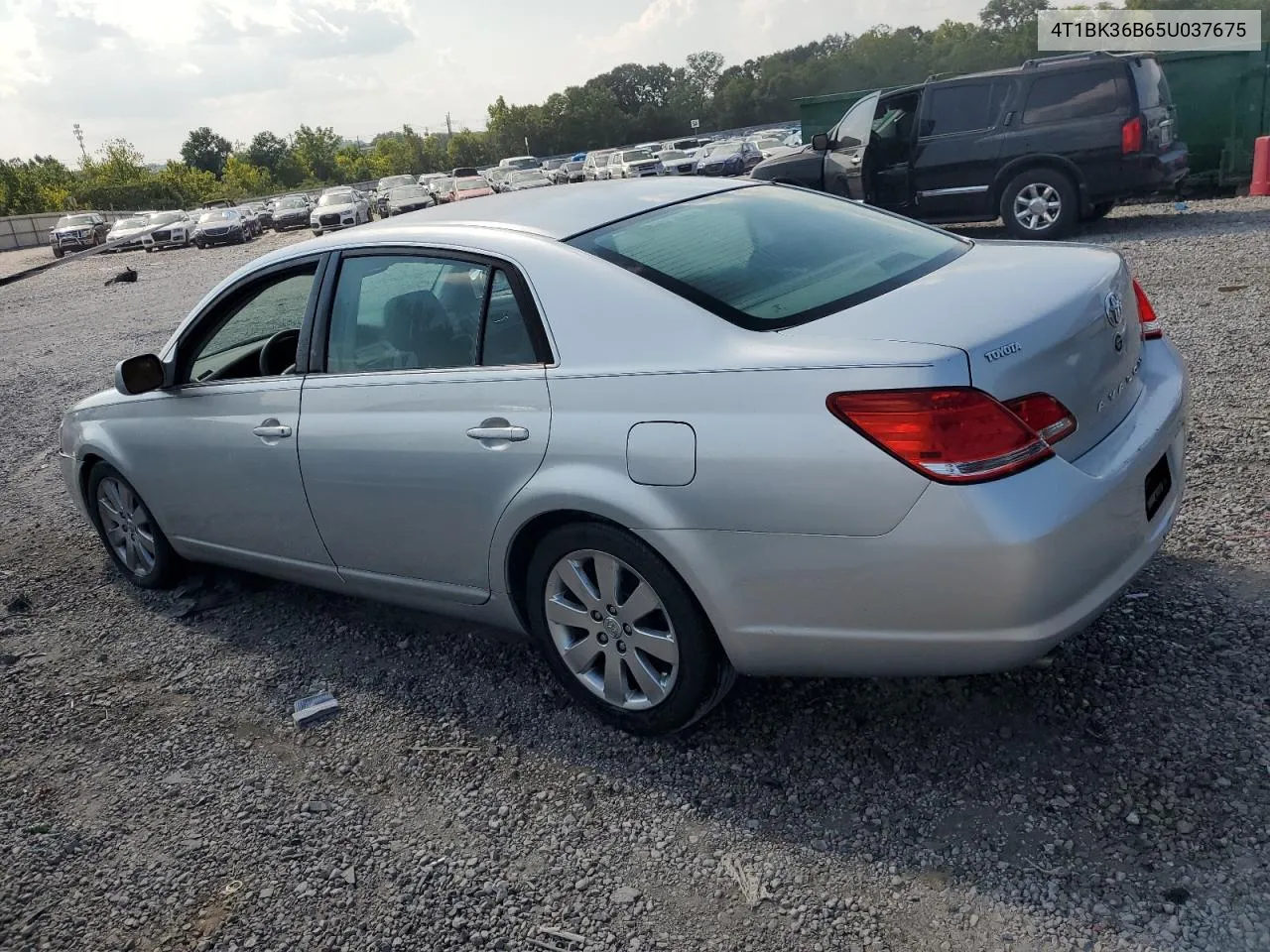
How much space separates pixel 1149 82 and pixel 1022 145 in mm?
1383

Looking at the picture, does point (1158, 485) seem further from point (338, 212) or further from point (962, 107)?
point (338, 212)

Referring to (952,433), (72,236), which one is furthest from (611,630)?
(72,236)

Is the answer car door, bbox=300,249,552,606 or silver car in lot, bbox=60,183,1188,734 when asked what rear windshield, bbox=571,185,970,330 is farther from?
car door, bbox=300,249,552,606

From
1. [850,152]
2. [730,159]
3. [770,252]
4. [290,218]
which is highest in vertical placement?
[770,252]

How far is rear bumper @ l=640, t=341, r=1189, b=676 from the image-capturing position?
247 cm

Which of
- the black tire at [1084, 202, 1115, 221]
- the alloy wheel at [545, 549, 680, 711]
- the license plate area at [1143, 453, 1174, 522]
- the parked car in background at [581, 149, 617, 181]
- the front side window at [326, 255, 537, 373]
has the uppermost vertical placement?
the front side window at [326, 255, 537, 373]

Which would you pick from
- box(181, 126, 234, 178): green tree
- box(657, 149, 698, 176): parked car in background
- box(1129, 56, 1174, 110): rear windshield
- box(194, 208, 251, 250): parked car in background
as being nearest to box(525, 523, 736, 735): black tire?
box(1129, 56, 1174, 110): rear windshield

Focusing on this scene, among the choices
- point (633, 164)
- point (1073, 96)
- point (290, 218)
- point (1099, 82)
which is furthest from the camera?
point (633, 164)

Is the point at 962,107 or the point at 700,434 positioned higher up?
the point at 962,107

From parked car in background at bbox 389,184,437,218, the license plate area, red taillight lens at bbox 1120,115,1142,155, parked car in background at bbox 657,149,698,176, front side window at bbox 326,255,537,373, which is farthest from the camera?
parked car in background at bbox 657,149,698,176

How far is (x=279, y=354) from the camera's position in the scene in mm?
4301

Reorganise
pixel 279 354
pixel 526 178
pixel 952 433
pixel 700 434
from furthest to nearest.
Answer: pixel 526 178, pixel 279 354, pixel 700 434, pixel 952 433

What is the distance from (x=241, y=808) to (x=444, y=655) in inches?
39.7

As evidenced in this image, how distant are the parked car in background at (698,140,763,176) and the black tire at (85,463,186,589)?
34.8m
